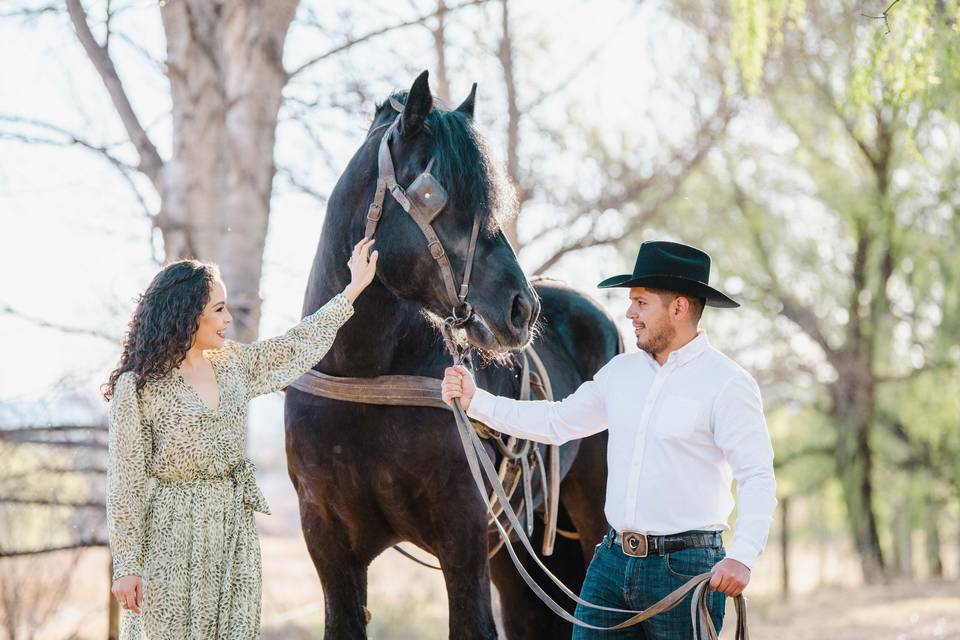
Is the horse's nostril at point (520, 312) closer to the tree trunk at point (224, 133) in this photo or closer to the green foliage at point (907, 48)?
the green foliage at point (907, 48)

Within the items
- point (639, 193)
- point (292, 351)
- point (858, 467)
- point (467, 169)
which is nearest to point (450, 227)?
point (467, 169)

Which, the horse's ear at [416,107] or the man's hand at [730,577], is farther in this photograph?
the horse's ear at [416,107]

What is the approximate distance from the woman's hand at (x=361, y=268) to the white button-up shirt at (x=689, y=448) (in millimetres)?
814

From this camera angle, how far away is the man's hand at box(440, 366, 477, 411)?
10.3 ft

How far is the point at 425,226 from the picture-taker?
312 cm

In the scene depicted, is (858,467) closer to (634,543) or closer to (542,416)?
(542,416)

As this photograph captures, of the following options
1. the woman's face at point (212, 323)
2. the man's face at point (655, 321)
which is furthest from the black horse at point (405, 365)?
the woman's face at point (212, 323)

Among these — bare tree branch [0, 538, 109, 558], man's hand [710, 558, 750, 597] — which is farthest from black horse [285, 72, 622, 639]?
bare tree branch [0, 538, 109, 558]

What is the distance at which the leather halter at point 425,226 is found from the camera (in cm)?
309

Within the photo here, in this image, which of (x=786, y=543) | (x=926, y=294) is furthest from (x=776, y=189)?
(x=786, y=543)

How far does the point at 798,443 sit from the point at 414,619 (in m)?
9.23

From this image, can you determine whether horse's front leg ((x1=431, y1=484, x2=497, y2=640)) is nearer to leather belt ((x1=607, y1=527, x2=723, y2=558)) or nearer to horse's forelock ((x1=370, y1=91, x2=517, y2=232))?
leather belt ((x1=607, y1=527, x2=723, y2=558))

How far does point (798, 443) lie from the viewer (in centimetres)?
1791

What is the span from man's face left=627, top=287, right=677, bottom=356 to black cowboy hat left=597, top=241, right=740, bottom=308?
0.03 m
